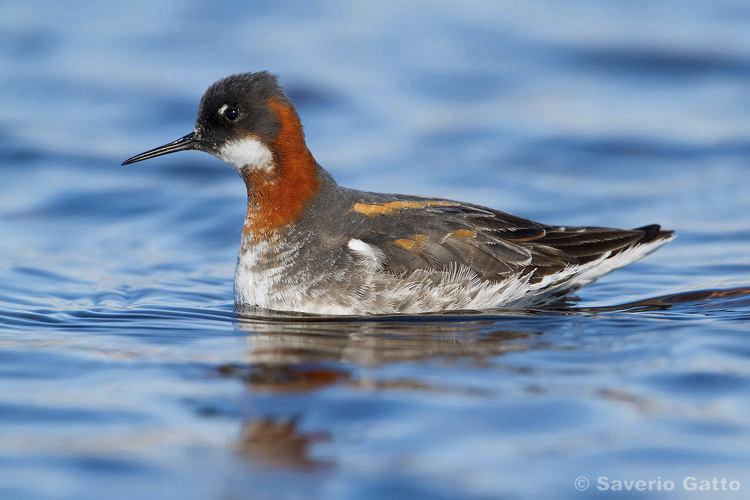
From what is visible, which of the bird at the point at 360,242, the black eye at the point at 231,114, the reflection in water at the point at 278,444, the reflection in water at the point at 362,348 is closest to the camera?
the reflection in water at the point at 278,444

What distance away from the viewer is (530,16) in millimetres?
14438

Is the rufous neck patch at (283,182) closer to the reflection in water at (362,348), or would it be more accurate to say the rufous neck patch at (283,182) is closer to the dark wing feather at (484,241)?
the dark wing feather at (484,241)

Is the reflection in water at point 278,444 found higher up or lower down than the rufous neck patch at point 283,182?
lower down

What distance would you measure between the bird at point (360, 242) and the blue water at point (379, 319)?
9.2 inches

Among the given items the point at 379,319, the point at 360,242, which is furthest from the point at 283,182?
the point at 379,319

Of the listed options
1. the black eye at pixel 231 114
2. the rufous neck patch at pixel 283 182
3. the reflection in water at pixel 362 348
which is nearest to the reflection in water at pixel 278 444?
the reflection in water at pixel 362 348

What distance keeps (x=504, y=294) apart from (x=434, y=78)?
22.0 feet

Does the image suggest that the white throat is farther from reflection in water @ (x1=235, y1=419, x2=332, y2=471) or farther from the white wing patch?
reflection in water @ (x1=235, y1=419, x2=332, y2=471)

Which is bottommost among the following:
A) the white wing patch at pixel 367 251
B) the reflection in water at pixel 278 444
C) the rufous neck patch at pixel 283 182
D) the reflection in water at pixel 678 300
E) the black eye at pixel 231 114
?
the reflection in water at pixel 278 444

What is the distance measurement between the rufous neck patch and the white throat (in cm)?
4

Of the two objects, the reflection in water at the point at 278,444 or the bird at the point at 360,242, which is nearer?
the reflection in water at the point at 278,444

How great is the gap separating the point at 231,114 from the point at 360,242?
1.30 meters

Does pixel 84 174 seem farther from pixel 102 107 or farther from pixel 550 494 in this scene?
pixel 550 494

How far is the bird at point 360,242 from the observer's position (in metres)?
6.61
